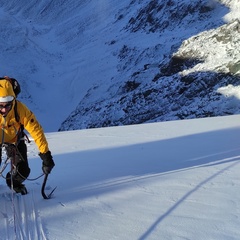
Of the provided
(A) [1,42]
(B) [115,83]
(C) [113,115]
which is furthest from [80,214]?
(A) [1,42]

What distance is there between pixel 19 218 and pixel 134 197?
124 centimetres

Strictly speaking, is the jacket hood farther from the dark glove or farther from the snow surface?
the snow surface

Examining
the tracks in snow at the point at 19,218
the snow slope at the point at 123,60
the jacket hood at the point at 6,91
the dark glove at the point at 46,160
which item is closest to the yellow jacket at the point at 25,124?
the dark glove at the point at 46,160

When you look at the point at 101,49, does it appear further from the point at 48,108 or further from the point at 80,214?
the point at 80,214

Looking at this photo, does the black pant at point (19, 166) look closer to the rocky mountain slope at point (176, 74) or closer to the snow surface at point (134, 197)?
the snow surface at point (134, 197)

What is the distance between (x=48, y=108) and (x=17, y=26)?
20572 mm

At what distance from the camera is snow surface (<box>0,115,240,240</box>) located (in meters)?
3.29

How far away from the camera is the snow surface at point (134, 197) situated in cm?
329

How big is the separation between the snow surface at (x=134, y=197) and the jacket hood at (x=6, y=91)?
1070 millimetres

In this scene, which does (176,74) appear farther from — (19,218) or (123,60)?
(19,218)

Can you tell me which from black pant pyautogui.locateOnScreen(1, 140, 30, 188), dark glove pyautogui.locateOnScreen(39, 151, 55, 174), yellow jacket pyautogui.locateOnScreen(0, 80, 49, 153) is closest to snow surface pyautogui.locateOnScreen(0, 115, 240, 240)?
black pant pyautogui.locateOnScreen(1, 140, 30, 188)

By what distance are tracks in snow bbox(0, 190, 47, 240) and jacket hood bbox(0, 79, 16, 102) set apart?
1.04 m

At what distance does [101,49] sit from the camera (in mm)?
38594

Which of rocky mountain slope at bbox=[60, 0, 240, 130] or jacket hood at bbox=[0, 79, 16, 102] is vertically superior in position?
jacket hood at bbox=[0, 79, 16, 102]
